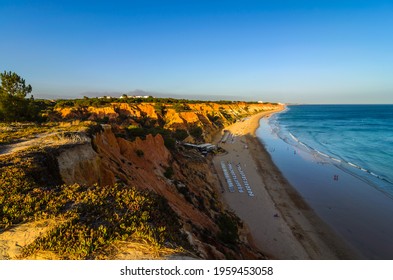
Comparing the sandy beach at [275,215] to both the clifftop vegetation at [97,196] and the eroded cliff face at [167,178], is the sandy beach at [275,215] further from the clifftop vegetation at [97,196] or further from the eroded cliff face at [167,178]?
the clifftop vegetation at [97,196]

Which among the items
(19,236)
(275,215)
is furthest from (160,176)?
(19,236)

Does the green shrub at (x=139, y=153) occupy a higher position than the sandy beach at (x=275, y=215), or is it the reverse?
the green shrub at (x=139, y=153)

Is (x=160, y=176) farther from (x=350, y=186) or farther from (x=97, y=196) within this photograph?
(x=350, y=186)

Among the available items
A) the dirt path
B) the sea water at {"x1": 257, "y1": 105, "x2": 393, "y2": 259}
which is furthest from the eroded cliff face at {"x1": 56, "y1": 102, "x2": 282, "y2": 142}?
the dirt path

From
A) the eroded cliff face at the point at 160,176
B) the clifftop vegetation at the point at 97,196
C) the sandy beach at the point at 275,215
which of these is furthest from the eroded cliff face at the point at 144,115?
the clifftop vegetation at the point at 97,196

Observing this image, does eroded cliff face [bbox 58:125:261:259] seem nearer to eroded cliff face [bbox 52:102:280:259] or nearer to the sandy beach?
eroded cliff face [bbox 52:102:280:259]

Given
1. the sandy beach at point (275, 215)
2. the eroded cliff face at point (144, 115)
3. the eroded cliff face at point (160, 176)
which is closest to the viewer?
the eroded cliff face at point (160, 176)
